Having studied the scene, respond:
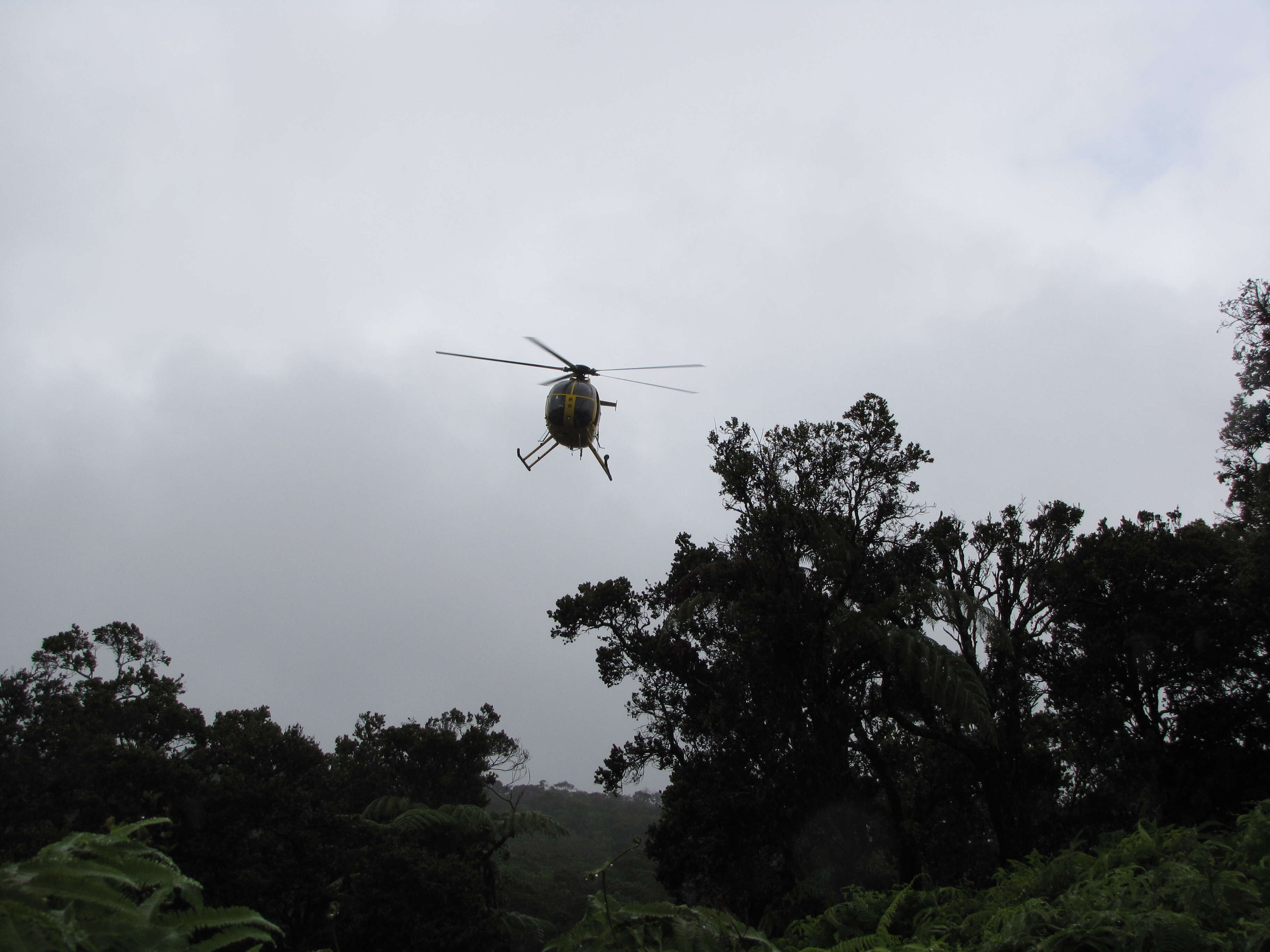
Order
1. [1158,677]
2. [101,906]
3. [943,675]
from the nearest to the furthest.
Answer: [101,906] < [943,675] < [1158,677]

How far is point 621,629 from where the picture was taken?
61.7ft

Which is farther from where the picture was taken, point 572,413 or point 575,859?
Result: point 575,859

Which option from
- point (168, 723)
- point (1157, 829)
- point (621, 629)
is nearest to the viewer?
point (1157, 829)

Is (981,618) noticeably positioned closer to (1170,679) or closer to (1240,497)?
(1170,679)

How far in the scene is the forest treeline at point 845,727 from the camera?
1460 centimetres

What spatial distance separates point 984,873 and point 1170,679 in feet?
22.0

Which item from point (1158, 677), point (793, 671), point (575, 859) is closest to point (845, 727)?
point (793, 671)

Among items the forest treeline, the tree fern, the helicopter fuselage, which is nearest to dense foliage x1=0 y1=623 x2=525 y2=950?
the forest treeline

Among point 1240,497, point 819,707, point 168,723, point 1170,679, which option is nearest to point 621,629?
point 819,707

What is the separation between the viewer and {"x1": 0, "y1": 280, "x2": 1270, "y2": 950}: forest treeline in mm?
14602

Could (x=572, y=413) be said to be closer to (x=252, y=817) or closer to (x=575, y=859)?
(x=252, y=817)

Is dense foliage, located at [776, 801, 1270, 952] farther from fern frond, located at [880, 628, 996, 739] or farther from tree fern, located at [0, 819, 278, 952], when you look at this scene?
fern frond, located at [880, 628, 996, 739]

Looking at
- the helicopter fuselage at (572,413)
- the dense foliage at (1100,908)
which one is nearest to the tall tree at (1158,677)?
the helicopter fuselage at (572,413)

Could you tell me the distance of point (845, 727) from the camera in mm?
14570
